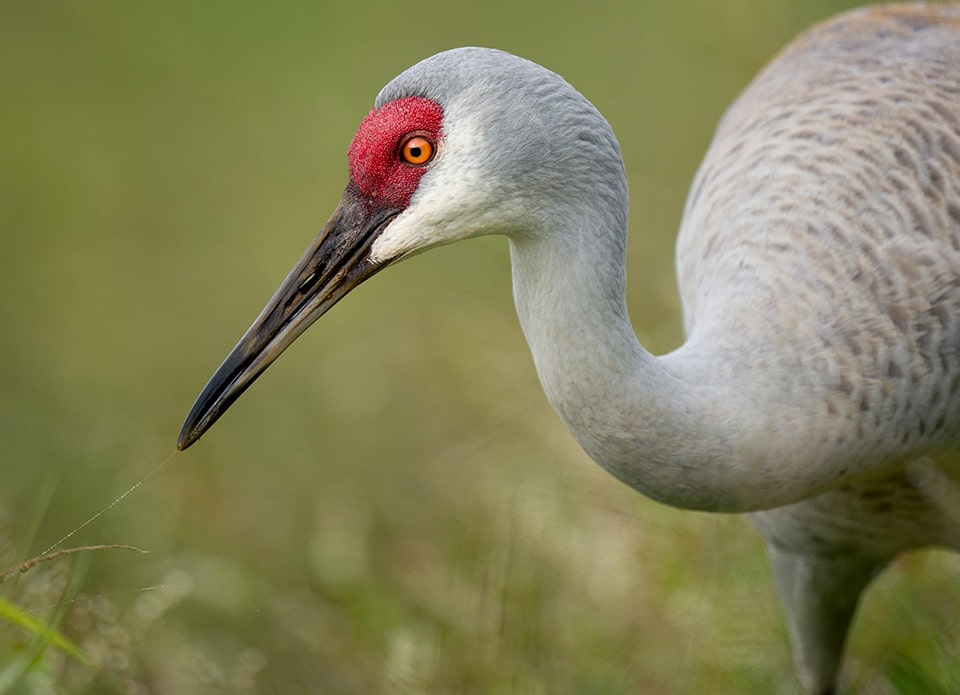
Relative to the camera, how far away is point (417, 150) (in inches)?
90.7

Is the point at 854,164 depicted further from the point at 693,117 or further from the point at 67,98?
the point at 67,98

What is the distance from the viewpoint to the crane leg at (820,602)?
126 inches

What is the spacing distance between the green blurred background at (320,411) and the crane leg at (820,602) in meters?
0.14

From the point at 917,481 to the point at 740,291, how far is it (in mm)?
642

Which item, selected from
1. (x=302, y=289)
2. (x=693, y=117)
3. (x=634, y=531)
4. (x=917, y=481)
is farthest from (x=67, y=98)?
(x=917, y=481)

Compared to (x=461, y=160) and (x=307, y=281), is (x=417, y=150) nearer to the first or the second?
(x=461, y=160)

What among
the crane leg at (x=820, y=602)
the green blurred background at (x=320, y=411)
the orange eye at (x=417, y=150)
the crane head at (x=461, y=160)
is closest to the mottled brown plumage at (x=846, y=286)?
the crane leg at (x=820, y=602)

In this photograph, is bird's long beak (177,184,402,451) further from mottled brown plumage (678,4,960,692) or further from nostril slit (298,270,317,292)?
mottled brown plumage (678,4,960,692)

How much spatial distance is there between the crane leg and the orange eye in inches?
61.0

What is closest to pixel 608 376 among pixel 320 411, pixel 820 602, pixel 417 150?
pixel 417 150

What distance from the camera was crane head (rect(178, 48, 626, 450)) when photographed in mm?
2270

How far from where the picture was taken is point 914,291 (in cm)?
258

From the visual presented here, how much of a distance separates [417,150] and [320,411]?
9.81ft

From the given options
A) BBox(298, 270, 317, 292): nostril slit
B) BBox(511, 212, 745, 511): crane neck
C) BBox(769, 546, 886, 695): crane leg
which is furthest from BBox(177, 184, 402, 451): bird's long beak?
BBox(769, 546, 886, 695): crane leg
